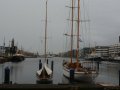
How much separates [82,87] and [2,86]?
22.3ft

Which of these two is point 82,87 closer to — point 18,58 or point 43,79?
point 43,79

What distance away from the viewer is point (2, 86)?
27.1 metres

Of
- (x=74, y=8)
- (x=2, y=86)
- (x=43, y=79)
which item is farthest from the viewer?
(x=74, y=8)

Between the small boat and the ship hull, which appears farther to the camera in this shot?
the ship hull

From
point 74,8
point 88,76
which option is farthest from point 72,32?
point 88,76

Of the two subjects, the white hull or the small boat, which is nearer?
the small boat

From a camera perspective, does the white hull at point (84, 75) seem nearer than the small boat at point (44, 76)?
No

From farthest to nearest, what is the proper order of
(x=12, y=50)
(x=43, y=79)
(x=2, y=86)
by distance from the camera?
(x=12, y=50), (x=43, y=79), (x=2, y=86)

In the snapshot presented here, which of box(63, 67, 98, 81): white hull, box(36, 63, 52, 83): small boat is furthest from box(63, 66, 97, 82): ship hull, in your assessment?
box(36, 63, 52, 83): small boat

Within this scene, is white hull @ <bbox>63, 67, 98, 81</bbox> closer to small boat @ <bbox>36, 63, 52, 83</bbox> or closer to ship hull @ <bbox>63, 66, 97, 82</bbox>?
ship hull @ <bbox>63, 66, 97, 82</bbox>

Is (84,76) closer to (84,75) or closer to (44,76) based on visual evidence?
(84,75)

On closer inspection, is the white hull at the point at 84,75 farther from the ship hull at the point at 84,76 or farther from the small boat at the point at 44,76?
the small boat at the point at 44,76

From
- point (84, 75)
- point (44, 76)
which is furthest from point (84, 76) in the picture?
point (44, 76)

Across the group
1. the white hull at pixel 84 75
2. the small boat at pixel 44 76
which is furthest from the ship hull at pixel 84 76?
the small boat at pixel 44 76
